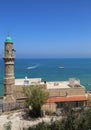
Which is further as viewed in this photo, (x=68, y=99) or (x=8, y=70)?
(x=8, y=70)

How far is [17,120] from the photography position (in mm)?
26203

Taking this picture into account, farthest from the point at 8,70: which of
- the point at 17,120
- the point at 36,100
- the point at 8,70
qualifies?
the point at 17,120

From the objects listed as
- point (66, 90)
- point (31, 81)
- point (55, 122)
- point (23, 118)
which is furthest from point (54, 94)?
point (55, 122)

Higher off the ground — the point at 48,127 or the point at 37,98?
the point at 37,98

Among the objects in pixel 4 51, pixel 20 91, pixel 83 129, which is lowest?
pixel 83 129

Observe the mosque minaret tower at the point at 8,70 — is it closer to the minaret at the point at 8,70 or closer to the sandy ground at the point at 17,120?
the minaret at the point at 8,70

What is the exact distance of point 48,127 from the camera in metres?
23.2

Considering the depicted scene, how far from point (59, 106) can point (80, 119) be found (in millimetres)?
7266

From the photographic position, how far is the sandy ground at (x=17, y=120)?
24594 millimetres

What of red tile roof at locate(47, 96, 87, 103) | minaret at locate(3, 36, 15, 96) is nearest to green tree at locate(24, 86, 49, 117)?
red tile roof at locate(47, 96, 87, 103)

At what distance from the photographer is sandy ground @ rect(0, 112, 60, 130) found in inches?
968

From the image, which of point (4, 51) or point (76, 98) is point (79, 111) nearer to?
point (76, 98)

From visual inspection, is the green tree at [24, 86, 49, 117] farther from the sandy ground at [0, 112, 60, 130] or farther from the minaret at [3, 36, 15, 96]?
the minaret at [3, 36, 15, 96]

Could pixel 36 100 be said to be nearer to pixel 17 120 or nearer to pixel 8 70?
pixel 17 120
